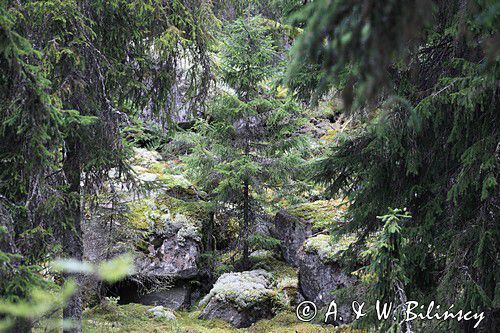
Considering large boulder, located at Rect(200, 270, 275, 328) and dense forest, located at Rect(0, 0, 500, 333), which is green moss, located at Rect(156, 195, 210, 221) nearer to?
dense forest, located at Rect(0, 0, 500, 333)

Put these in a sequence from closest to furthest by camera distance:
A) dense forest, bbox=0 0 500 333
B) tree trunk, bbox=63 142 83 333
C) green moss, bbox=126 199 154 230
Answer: dense forest, bbox=0 0 500 333, tree trunk, bbox=63 142 83 333, green moss, bbox=126 199 154 230

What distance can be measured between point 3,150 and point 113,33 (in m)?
2.33

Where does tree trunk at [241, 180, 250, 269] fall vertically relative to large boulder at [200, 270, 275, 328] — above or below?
above

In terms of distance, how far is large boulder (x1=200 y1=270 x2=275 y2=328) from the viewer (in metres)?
7.93

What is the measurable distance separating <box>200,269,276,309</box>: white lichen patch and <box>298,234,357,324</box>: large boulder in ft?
2.41

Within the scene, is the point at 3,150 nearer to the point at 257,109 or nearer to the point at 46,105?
the point at 46,105

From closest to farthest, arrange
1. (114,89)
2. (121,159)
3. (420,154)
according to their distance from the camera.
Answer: (420,154) → (121,159) → (114,89)

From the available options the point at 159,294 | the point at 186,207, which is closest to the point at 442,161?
the point at 186,207

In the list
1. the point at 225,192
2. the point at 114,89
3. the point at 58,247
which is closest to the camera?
the point at 58,247

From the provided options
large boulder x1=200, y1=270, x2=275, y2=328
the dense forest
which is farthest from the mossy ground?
large boulder x1=200, y1=270, x2=275, y2=328

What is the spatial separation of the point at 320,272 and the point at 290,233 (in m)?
1.96

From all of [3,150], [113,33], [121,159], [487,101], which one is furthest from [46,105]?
[487,101]

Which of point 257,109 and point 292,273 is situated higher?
point 257,109

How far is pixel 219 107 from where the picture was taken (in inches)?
360
